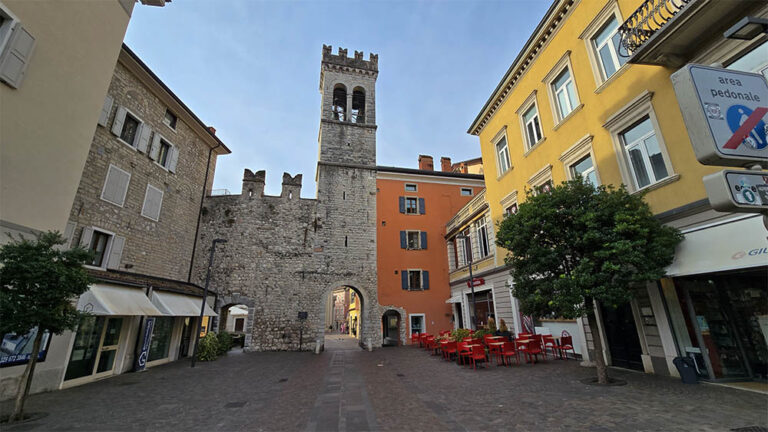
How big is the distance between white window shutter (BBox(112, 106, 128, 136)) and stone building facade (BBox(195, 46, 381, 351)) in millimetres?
7462

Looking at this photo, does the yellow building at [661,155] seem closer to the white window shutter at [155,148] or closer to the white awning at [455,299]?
the white awning at [455,299]

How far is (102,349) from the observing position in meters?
10.1

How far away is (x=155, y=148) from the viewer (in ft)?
45.6

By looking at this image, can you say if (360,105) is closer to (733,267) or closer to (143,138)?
(143,138)

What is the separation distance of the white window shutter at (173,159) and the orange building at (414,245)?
1238cm

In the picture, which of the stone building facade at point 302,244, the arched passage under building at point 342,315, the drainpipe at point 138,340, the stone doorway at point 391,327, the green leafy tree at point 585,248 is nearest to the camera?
the green leafy tree at point 585,248

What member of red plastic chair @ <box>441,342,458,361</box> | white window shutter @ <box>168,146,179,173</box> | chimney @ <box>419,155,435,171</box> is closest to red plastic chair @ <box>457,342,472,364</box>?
red plastic chair @ <box>441,342,458,361</box>

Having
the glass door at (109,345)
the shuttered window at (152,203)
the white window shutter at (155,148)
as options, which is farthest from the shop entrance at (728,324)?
the white window shutter at (155,148)

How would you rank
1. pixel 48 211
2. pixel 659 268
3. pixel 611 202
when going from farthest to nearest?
pixel 48 211
pixel 611 202
pixel 659 268

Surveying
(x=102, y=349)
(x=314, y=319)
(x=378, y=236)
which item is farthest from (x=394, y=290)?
(x=102, y=349)

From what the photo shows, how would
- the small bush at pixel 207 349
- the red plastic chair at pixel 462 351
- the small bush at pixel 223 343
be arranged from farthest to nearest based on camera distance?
the small bush at pixel 223 343 → the small bush at pixel 207 349 → the red plastic chair at pixel 462 351

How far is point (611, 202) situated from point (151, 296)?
15.2 metres

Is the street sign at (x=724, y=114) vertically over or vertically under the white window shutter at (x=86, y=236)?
under

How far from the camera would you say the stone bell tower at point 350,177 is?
20.2 metres
